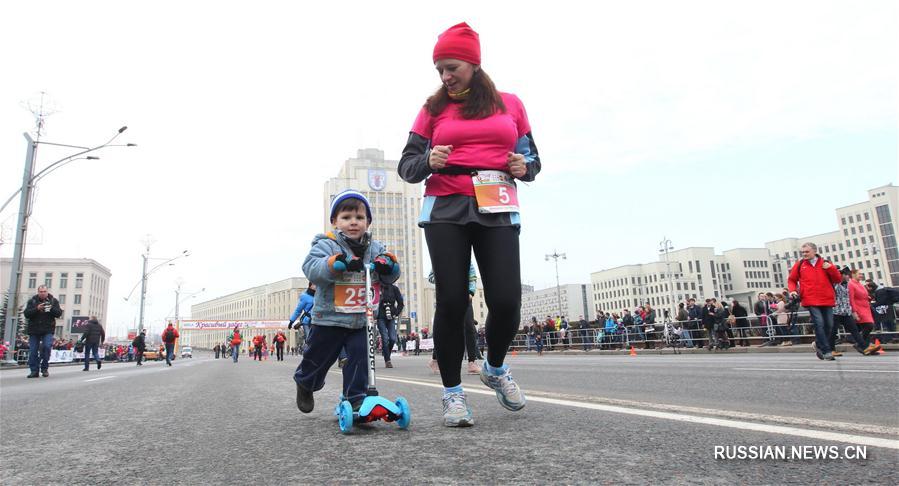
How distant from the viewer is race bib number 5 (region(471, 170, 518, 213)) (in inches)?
108

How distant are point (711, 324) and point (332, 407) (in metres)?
14.9

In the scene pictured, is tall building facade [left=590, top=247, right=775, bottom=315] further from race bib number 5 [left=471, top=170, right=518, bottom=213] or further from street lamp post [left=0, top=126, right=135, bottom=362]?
race bib number 5 [left=471, top=170, right=518, bottom=213]

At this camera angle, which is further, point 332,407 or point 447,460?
point 332,407

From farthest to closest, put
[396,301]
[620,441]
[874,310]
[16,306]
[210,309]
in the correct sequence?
1. [210,309]
2. [16,306]
3. [874,310]
4. [396,301]
5. [620,441]

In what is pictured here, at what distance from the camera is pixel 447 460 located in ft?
5.86

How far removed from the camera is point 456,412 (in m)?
2.51

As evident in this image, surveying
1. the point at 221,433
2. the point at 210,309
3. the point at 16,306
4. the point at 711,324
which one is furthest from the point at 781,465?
the point at 210,309

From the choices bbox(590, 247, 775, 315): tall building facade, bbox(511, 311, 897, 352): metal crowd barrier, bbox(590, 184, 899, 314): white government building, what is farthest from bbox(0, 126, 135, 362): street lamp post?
bbox(590, 247, 775, 315): tall building facade

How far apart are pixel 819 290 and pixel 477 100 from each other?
763 cm

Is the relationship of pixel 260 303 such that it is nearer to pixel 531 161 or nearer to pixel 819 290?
pixel 819 290

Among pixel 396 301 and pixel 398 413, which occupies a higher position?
pixel 396 301

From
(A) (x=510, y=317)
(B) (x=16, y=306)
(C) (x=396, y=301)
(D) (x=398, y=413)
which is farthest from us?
(B) (x=16, y=306)

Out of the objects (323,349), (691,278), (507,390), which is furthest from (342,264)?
(691,278)

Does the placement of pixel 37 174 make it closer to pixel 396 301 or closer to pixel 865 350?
pixel 396 301
